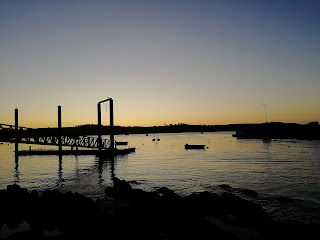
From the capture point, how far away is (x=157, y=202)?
48.1ft

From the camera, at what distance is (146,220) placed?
12.2m

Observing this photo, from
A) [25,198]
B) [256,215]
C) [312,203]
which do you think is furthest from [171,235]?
[312,203]

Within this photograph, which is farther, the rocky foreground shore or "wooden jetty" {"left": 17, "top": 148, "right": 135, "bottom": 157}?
"wooden jetty" {"left": 17, "top": 148, "right": 135, "bottom": 157}

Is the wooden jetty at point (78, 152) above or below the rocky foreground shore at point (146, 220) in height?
above

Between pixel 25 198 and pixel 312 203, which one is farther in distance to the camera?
pixel 312 203

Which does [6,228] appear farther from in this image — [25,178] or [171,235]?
[25,178]

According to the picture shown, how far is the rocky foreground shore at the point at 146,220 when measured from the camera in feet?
34.1

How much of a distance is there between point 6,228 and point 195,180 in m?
21.1

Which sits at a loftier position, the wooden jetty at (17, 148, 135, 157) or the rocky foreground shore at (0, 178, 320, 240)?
the wooden jetty at (17, 148, 135, 157)

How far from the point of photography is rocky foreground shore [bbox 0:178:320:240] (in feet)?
34.1

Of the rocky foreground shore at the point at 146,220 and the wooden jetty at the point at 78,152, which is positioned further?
the wooden jetty at the point at 78,152

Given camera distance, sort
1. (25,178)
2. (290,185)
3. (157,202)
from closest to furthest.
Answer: (157,202) → (290,185) → (25,178)

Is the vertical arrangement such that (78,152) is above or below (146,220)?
above

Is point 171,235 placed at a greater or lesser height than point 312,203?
greater
